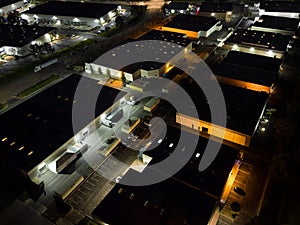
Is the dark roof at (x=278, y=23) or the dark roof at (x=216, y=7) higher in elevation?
the dark roof at (x=216, y=7)

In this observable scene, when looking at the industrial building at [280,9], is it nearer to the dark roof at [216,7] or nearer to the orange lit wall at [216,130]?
the dark roof at [216,7]

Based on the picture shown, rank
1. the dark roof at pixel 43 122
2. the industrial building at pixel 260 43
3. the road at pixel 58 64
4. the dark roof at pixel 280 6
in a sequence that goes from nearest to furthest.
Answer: the dark roof at pixel 43 122
the road at pixel 58 64
the industrial building at pixel 260 43
the dark roof at pixel 280 6

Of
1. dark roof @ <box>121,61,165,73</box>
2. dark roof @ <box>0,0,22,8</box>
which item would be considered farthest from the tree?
dark roof @ <box>0,0,22,8</box>

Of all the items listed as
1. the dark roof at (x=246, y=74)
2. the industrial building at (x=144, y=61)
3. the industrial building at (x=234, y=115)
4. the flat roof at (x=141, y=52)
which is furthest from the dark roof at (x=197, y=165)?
the flat roof at (x=141, y=52)

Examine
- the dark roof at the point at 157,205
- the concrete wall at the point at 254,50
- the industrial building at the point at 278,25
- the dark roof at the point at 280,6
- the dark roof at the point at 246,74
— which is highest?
the dark roof at the point at 280,6

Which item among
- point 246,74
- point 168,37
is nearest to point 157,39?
point 168,37

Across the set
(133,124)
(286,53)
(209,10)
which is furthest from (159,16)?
(133,124)

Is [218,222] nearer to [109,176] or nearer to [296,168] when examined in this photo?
[296,168]

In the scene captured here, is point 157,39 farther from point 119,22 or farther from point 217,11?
point 217,11
